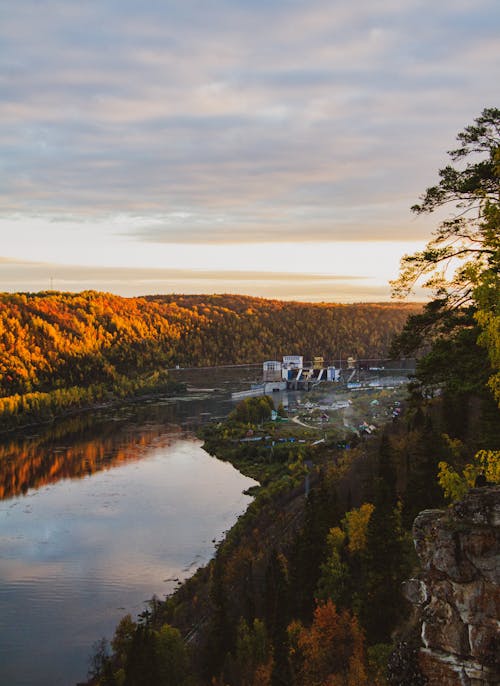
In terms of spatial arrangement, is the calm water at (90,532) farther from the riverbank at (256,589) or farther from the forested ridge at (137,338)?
the forested ridge at (137,338)

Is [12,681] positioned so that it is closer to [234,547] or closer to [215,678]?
[215,678]

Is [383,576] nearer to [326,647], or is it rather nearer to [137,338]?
[326,647]

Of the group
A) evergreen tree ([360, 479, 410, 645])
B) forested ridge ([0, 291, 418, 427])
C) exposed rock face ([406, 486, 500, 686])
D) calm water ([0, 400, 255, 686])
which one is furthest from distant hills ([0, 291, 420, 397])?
exposed rock face ([406, 486, 500, 686])

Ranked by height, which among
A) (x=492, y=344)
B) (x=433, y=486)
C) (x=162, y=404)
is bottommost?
(x=162, y=404)

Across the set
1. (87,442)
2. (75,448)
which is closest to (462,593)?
(75,448)

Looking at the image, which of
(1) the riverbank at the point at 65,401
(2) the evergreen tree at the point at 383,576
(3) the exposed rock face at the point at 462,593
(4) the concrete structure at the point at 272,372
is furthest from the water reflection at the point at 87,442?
(3) the exposed rock face at the point at 462,593

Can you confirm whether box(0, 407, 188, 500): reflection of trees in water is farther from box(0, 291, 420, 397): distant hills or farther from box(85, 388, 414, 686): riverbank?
box(0, 291, 420, 397): distant hills

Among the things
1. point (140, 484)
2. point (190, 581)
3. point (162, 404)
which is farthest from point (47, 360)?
point (190, 581)
